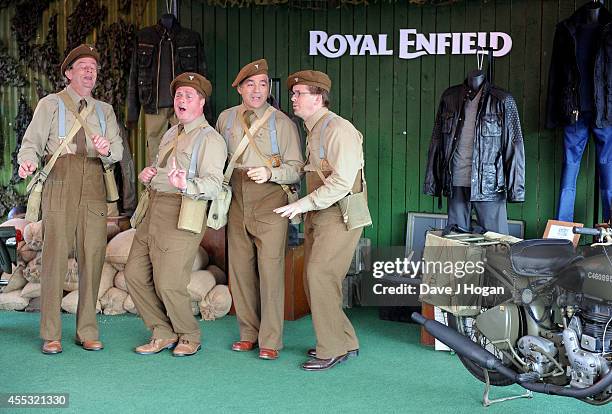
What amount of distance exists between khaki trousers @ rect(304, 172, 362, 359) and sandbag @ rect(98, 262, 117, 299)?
7.36 feet

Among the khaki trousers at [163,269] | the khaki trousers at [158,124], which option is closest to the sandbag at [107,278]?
the khaki trousers at [158,124]

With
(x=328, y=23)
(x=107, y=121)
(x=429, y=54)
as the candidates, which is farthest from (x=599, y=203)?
(x=107, y=121)

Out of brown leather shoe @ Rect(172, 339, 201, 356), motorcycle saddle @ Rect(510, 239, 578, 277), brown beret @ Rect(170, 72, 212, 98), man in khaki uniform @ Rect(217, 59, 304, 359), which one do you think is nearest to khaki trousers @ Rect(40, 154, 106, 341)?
brown leather shoe @ Rect(172, 339, 201, 356)

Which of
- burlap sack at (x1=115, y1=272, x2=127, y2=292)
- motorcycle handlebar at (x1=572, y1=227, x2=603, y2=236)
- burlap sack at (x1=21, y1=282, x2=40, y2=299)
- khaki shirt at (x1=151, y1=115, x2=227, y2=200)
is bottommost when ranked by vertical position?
burlap sack at (x1=21, y1=282, x2=40, y2=299)

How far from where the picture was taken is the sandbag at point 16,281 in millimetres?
7348

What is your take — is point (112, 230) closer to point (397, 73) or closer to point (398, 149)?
point (398, 149)

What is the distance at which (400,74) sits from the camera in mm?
7863

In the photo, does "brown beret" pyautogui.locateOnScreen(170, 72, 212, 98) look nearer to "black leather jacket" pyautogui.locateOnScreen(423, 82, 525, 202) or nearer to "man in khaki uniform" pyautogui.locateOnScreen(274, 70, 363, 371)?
"man in khaki uniform" pyautogui.locateOnScreen(274, 70, 363, 371)

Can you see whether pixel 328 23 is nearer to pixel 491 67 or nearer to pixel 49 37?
pixel 491 67

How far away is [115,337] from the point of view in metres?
6.36

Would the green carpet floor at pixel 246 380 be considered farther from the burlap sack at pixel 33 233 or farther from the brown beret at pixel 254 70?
the brown beret at pixel 254 70

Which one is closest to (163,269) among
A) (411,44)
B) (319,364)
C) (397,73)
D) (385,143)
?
(319,364)

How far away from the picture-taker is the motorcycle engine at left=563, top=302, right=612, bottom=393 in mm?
4180

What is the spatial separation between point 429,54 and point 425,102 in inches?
16.5
